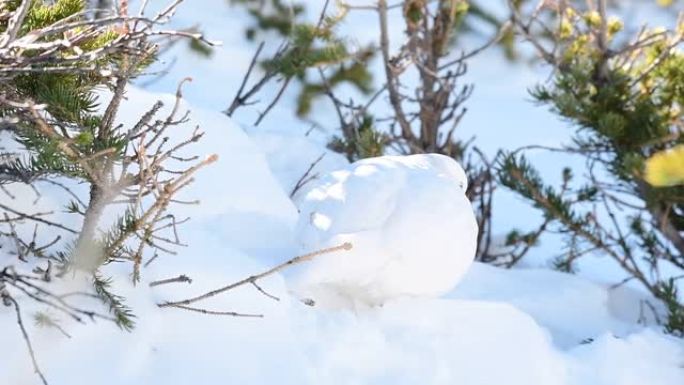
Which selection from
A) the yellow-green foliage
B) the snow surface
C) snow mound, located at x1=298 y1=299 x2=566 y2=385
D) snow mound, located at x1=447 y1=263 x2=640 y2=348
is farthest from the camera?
snow mound, located at x1=447 y1=263 x2=640 y2=348

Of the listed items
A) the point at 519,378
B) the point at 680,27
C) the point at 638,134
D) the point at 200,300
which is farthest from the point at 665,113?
the point at 200,300

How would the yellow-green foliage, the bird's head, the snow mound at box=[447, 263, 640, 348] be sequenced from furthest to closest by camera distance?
the snow mound at box=[447, 263, 640, 348] → the bird's head → the yellow-green foliage

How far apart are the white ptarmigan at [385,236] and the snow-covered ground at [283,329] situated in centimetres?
5

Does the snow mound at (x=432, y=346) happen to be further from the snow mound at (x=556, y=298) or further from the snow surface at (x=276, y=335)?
the snow mound at (x=556, y=298)

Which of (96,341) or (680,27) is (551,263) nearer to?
(680,27)

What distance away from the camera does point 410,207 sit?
1965 millimetres

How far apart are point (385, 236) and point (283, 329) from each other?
0.94 ft

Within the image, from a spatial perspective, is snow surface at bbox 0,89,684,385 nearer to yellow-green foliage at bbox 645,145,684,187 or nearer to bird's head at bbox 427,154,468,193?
bird's head at bbox 427,154,468,193

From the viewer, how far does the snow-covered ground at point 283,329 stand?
176cm

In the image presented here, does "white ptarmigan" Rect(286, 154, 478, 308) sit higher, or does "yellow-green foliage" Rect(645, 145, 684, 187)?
"yellow-green foliage" Rect(645, 145, 684, 187)

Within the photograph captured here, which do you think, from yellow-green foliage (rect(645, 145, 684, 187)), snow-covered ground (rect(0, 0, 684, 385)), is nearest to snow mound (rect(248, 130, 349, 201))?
snow-covered ground (rect(0, 0, 684, 385))

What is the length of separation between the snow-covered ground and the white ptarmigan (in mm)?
54

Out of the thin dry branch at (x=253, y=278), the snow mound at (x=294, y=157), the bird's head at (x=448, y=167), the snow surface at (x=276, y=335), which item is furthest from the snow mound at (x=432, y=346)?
the snow mound at (x=294, y=157)

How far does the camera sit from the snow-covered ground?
1.76m
